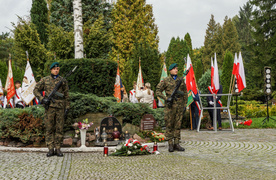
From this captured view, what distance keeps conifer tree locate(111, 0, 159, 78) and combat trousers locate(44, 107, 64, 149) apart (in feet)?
74.1

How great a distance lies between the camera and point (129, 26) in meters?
30.9

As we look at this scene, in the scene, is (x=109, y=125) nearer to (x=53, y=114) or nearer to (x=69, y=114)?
(x=69, y=114)

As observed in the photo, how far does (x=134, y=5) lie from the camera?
1246 inches

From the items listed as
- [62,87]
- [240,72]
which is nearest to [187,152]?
[62,87]

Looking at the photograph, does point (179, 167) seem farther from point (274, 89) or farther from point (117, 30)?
point (274, 89)

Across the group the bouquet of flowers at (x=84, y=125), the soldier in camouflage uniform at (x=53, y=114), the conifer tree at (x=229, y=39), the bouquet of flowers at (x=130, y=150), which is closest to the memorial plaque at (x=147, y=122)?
the bouquet of flowers at (x=84, y=125)

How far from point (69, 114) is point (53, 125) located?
1320 mm

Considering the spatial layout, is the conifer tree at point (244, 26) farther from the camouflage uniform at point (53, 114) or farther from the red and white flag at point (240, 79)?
the camouflage uniform at point (53, 114)

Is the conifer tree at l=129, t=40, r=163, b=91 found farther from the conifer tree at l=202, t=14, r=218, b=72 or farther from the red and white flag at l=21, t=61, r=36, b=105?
the conifer tree at l=202, t=14, r=218, b=72

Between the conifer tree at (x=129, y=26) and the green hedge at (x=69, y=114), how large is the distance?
20.6 metres

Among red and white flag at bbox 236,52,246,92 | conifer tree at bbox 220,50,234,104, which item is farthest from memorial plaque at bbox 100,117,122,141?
conifer tree at bbox 220,50,234,104

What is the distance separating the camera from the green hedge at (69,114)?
8.59 metres

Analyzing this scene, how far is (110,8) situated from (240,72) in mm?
22022

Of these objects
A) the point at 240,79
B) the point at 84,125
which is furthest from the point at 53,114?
the point at 240,79
